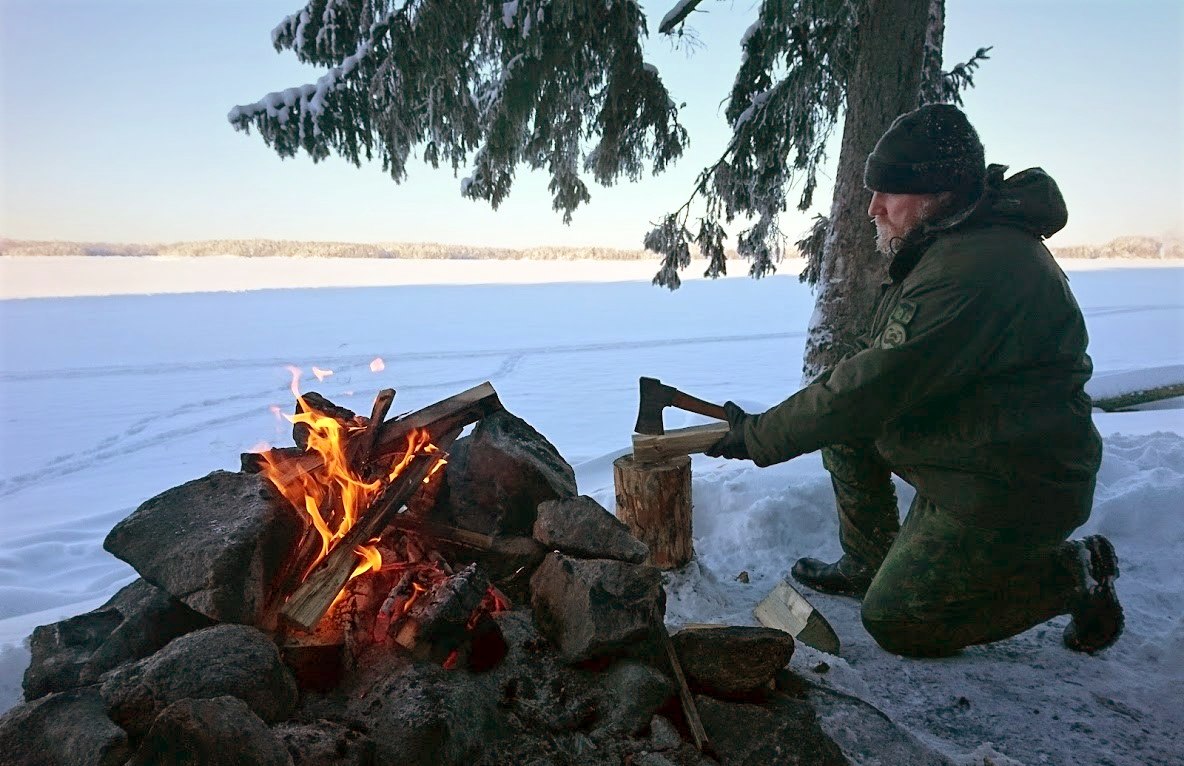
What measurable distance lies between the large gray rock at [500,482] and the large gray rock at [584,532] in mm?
216

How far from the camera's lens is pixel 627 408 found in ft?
28.7

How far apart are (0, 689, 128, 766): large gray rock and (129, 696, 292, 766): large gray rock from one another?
0.43 ft

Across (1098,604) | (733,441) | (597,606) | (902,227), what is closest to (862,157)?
(902,227)

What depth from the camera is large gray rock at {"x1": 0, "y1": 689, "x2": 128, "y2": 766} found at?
158cm

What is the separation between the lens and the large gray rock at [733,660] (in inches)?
89.4

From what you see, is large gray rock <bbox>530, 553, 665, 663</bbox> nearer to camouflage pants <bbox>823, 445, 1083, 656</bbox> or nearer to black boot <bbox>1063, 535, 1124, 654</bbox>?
camouflage pants <bbox>823, 445, 1083, 656</bbox>

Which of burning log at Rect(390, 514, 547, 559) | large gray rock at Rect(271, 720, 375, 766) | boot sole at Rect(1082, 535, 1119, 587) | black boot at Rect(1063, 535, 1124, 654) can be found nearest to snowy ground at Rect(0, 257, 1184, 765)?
black boot at Rect(1063, 535, 1124, 654)

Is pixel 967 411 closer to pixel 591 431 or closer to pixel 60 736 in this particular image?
pixel 60 736

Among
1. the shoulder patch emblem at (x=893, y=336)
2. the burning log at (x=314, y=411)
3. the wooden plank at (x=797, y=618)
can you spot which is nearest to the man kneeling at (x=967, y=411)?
the shoulder patch emblem at (x=893, y=336)

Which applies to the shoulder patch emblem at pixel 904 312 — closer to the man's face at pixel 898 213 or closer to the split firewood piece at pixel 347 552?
the man's face at pixel 898 213

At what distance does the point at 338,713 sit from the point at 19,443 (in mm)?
7489

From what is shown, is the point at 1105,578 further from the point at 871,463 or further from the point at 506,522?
the point at 506,522

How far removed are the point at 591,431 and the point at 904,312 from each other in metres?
5.33

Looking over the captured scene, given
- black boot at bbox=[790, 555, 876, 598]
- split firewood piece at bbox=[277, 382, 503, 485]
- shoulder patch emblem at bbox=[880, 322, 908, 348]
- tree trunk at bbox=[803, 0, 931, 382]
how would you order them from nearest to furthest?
shoulder patch emblem at bbox=[880, 322, 908, 348] → split firewood piece at bbox=[277, 382, 503, 485] → black boot at bbox=[790, 555, 876, 598] → tree trunk at bbox=[803, 0, 931, 382]
